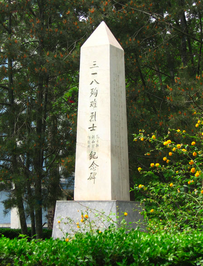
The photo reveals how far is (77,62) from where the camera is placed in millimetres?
7523

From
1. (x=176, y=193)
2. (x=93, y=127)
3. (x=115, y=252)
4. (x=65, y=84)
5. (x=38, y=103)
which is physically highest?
(x=65, y=84)

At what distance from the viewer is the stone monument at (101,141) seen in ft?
14.3

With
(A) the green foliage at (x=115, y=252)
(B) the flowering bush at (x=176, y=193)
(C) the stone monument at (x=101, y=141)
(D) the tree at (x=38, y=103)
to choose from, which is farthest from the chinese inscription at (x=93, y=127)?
(D) the tree at (x=38, y=103)

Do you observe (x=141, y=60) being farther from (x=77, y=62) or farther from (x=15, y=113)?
(x=15, y=113)

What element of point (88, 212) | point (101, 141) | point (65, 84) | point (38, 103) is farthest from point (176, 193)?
point (38, 103)

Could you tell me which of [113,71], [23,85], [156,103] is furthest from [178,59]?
[113,71]

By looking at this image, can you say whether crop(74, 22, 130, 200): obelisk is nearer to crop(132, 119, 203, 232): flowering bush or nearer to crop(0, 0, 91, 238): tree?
crop(132, 119, 203, 232): flowering bush

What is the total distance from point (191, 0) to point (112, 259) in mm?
6611

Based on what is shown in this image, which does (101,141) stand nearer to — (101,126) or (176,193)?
(101,126)

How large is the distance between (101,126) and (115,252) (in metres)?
2.41

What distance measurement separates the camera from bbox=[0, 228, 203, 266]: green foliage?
2.46 m

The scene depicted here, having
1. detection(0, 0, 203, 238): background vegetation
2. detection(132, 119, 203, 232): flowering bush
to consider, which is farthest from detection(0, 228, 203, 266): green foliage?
detection(0, 0, 203, 238): background vegetation

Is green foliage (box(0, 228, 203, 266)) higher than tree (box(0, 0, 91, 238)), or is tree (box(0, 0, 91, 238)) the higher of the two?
tree (box(0, 0, 91, 238))

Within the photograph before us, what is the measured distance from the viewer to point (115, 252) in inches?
98.9
